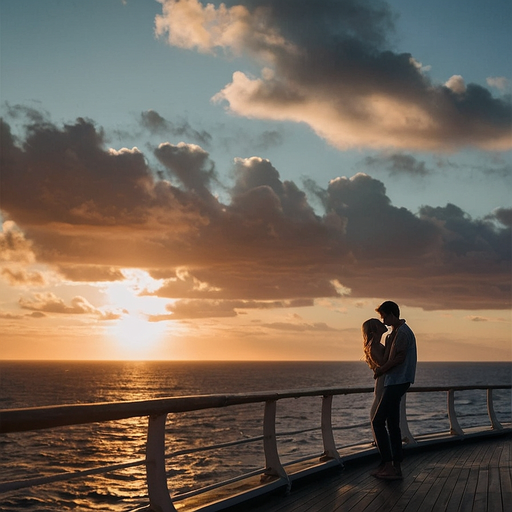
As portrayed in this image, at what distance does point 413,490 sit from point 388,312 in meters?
1.81

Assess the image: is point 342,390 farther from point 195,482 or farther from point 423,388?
point 195,482

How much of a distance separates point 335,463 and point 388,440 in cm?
68

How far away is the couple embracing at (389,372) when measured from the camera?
Answer: 7.43 meters

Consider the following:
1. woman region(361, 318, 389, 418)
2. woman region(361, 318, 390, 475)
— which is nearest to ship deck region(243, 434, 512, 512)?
woman region(361, 318, 390, 475)

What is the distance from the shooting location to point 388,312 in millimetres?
7543

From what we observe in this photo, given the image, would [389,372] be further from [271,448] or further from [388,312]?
[271,448]

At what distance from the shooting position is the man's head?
7.54 meters

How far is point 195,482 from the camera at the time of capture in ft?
96.4

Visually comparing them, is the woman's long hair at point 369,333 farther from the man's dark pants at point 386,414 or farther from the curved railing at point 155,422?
the curved railing at point 155,422

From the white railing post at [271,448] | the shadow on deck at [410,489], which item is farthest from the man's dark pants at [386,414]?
the white railing post at [271,448]

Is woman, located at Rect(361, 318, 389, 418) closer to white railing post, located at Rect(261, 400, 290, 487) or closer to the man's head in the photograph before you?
the man's head

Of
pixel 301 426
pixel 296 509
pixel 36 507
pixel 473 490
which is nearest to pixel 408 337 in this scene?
pixel 473 490

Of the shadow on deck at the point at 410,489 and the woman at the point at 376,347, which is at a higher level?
the woman at the point at 376,347

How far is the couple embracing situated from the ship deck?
27 centimetres
